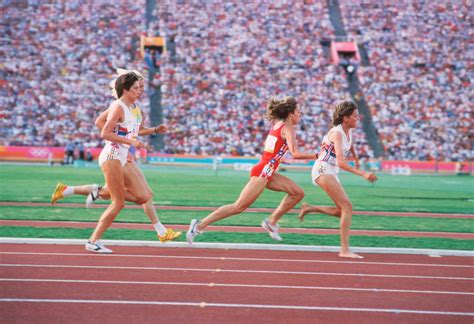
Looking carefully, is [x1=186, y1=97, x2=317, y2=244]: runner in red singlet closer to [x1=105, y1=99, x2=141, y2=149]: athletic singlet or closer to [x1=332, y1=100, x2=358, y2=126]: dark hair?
[x1=332, y1=100, x2=358, y2=126]: dark hair

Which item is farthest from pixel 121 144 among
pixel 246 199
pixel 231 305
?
pixel 231 305

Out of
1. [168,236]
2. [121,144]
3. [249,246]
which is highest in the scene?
[121,144]

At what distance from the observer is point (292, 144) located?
8.09 m

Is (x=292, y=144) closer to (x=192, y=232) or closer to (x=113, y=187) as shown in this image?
(x=192, y=232)

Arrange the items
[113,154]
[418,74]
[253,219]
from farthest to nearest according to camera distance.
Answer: [418,74] < [253,219] < [113,154]

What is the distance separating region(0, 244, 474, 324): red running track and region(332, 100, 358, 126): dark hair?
161 cm

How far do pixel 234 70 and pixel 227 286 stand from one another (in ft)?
110

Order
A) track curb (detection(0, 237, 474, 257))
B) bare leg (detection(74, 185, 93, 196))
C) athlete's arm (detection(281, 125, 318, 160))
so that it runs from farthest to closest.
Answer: bare leg (detection(74, 185, 93, 196))
track curb (detection(0, 237, 474, 257))
athlete's arm (detection(281, 125, 318, 160))

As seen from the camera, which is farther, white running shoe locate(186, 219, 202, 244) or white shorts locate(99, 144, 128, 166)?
white running shoe locate(186, 219, 202, 244)

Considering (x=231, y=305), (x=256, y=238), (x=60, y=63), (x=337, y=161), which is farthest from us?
(x=60, y=63)

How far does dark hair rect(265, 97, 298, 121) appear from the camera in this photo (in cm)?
836

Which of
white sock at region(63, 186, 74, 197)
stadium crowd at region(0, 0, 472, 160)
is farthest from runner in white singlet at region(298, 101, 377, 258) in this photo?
stadium crowd at region(0, 0, 472, 160)

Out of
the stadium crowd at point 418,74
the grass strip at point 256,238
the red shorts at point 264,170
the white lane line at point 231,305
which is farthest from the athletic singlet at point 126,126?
the stadium crowd at point 418,74

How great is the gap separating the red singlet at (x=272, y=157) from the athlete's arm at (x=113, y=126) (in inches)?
64.2
